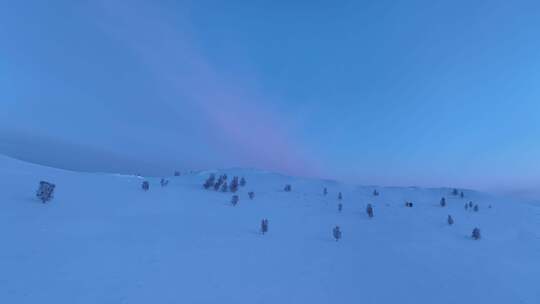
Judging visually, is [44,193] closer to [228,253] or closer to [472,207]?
[228,253]

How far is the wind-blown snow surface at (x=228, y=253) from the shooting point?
19.6ft

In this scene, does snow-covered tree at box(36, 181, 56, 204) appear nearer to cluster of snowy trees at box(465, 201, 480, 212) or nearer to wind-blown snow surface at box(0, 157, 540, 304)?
wind-blown snow surface at box(0, 157, 540, 304)

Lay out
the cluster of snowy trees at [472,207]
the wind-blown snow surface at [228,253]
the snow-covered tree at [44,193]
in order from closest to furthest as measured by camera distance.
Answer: the wind-blown snow surface at [228,253]
the snow-covered tree at [44,193]
the cluster of snowy trees at [472,207]

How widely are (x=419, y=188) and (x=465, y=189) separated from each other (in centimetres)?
341

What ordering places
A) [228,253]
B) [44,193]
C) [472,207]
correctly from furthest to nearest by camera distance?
[472,207]
[44,193]
[228,253]

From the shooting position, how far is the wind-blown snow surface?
19.6 feet

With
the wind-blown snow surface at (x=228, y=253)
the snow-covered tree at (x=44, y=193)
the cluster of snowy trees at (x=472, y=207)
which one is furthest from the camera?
the cluster of snowy trees at (x=472, y=207)

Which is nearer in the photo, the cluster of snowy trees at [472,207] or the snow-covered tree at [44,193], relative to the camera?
the snow-covered tree at [44,193]

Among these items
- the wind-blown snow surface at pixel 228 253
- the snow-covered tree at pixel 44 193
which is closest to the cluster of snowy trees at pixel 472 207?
the wind-blown snow surface at pixel 228 253

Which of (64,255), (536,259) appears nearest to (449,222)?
(536,259)

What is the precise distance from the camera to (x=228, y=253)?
27.3 ft

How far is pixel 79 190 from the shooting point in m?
13.2

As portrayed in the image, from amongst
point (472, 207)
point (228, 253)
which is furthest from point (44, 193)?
point (472, 207)

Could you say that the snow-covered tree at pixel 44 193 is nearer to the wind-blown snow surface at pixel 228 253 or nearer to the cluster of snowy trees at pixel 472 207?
the wind-blown snow surface at pixel 228 253
